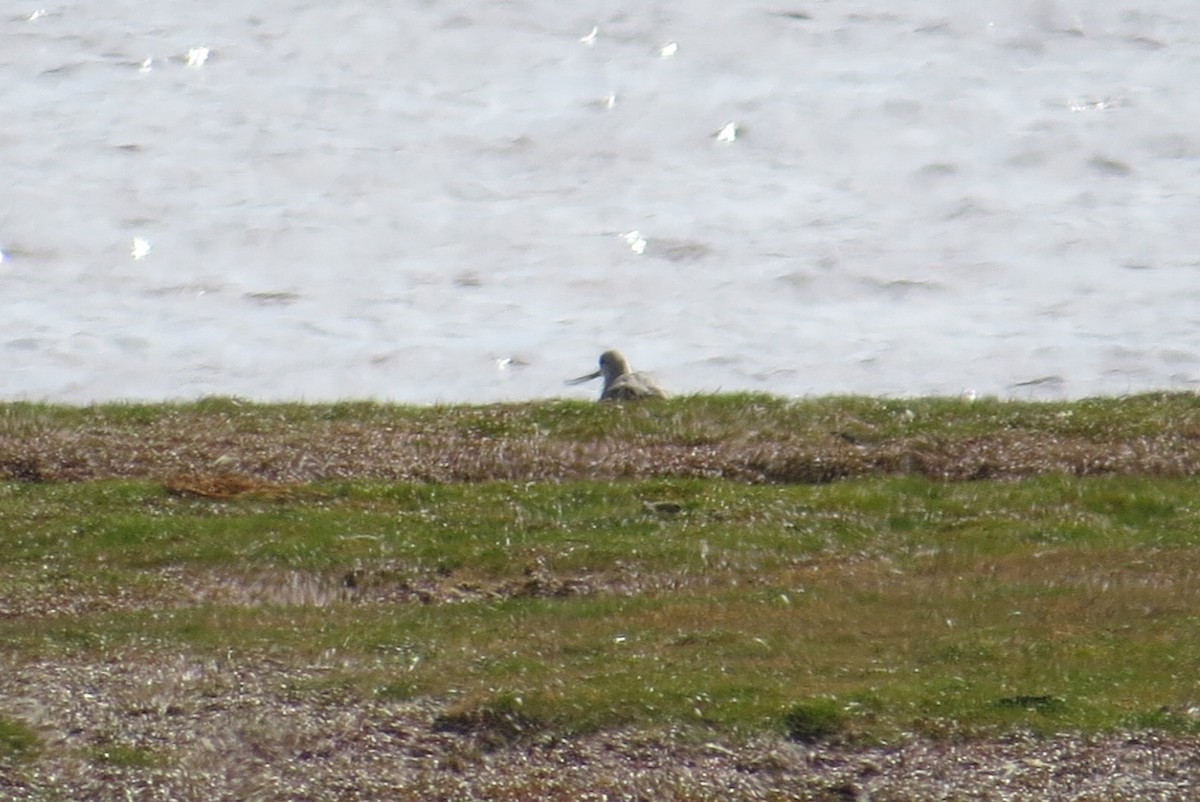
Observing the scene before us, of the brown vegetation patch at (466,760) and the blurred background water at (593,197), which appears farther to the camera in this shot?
the blurred background water at (593,197)

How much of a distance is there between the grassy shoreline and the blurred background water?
8.61m

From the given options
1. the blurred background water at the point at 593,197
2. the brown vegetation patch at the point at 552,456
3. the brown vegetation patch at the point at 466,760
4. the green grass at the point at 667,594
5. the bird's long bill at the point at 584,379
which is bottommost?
the brown vegetation patch at the point at 466,760

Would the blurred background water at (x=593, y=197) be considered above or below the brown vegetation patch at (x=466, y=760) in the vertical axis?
above

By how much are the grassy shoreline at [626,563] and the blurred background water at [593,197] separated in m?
8.61

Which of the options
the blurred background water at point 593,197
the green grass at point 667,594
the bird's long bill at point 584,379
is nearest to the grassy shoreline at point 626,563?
the green grass at point 667,594

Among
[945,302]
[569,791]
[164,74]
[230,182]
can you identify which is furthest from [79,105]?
[569,791]

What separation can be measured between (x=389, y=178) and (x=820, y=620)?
2909 cm

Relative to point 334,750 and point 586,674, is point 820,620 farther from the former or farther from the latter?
point 334,750

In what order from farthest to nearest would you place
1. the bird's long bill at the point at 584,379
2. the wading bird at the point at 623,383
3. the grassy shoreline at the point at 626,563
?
the bird's long bill at the point at 584,379 → the wading bird at the point at 623,383 → the grassy shoreline at the point at 626,563

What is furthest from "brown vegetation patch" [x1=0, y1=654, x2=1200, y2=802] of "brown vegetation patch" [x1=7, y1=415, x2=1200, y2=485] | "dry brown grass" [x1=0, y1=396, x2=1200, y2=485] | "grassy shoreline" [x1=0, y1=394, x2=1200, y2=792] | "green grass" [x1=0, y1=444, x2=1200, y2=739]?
"brown vegetation patch" [x1=7, y1=415, x2=1200, y2=485]

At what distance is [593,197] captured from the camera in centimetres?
4466

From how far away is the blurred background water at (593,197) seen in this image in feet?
121

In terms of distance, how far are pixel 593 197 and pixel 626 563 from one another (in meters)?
25.0

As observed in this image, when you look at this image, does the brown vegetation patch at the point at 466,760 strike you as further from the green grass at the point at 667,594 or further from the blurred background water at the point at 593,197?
the blurred background water at the point at 593,197
